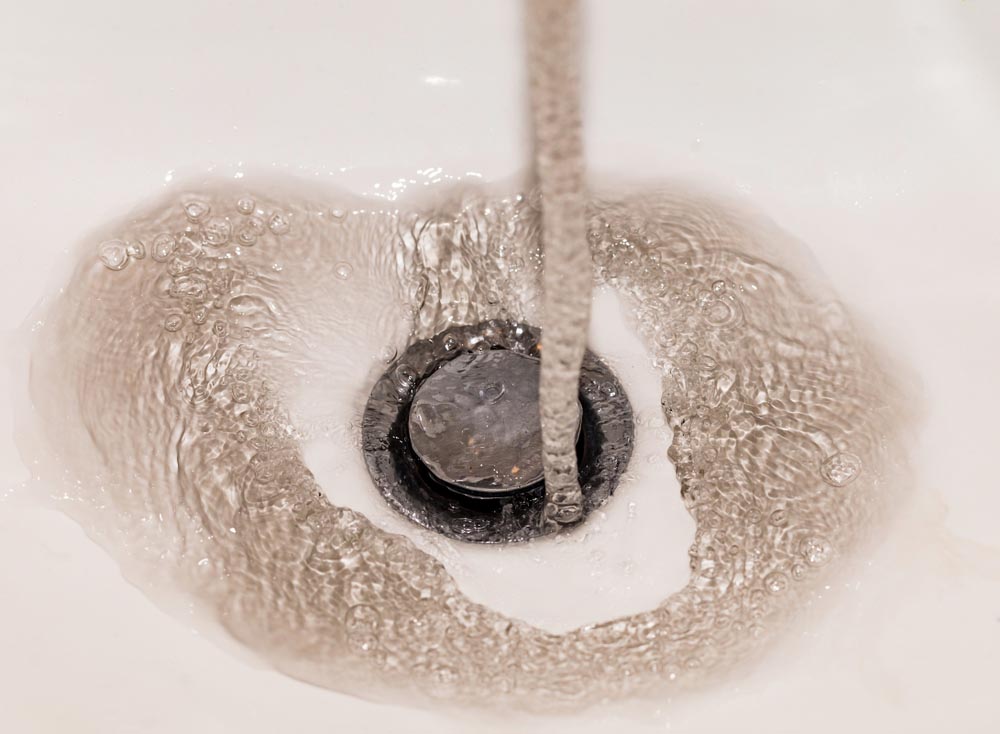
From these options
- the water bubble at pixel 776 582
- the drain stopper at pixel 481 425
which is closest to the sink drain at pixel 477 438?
the drain stopper at pixel 481 425

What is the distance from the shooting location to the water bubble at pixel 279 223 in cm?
65

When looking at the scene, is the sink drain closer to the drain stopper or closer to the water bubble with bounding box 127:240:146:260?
the drain stopper

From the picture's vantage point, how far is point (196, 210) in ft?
2.11

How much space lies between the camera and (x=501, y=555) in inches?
22.6

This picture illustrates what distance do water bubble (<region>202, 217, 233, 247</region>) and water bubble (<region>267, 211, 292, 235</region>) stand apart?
0.08 feet

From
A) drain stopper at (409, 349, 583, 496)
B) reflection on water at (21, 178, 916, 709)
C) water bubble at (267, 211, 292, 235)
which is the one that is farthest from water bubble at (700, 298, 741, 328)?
water bubble at (267, 211, 292, 235)

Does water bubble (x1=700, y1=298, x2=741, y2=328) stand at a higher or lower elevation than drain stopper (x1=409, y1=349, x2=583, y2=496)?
higher

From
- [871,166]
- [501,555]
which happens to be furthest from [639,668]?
[871,166]

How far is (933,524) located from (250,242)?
437mm

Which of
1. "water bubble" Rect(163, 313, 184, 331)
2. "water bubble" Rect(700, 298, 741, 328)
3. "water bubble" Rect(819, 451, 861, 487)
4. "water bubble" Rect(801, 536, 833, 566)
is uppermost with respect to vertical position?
"water bubble" Rect(700, 298, 741, 328)

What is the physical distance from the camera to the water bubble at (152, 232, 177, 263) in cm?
63

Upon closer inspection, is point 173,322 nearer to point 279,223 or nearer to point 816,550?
point 279,223

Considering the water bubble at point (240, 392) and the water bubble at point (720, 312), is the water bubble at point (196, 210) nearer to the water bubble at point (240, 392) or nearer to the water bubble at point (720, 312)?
the water bubble at point (240, 392)

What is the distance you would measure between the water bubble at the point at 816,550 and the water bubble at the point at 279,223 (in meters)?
0.37
